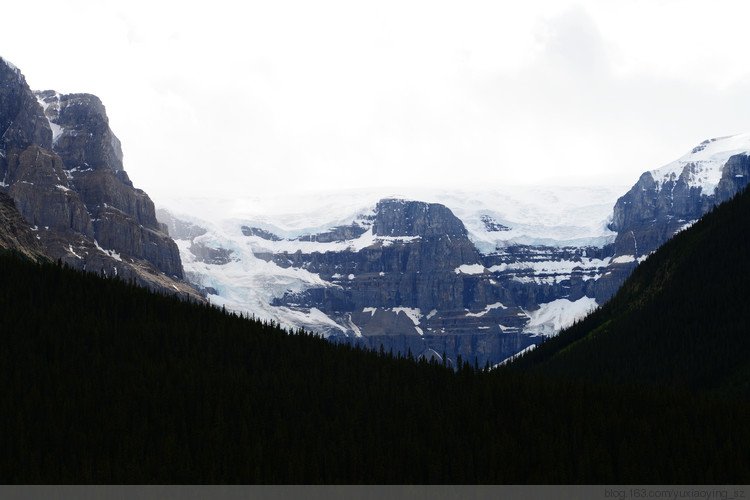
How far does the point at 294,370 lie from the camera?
177000mm

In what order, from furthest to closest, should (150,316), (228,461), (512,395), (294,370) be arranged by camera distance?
(150,316), (294,370), (512,395), (228,461)

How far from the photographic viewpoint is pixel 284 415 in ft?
511

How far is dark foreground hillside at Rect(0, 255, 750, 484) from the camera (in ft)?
448

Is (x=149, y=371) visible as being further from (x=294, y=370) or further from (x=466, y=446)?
(x=466, y=446)

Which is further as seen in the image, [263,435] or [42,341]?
[42,341]

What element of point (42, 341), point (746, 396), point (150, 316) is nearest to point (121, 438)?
point (42, 341)

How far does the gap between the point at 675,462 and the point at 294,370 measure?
63.4 metres

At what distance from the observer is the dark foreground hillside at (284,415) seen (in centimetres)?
13662
